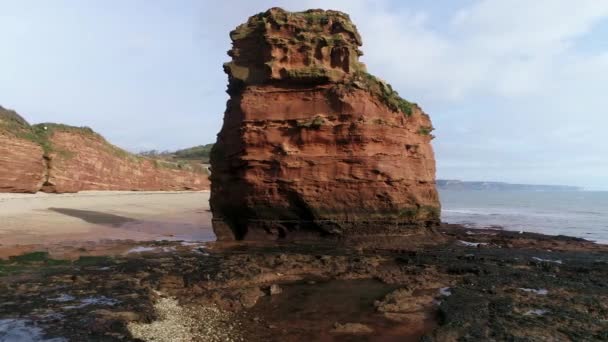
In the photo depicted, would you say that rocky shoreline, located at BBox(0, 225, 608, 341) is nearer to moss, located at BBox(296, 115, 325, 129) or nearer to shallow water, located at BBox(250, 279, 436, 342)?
shallow water, located at BBox(250, 279, 436, 342)

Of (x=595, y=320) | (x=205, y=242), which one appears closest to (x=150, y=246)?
(x=205, y=242)

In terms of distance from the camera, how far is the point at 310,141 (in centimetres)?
1689

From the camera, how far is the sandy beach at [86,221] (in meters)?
16.8

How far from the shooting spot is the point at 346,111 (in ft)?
55.4

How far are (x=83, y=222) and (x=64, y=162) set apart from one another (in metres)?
13.7

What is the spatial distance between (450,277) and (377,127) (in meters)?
7.22

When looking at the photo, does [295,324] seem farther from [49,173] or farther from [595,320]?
[49,173]

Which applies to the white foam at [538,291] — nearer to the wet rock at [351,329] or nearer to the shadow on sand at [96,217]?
the wet rock at [351,329]

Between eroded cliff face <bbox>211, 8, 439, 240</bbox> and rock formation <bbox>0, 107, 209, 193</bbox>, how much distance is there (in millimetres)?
16372

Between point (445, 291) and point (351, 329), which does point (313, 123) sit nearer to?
point (445, 291)

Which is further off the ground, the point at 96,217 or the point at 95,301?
the point at 96,217

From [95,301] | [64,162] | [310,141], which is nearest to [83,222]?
[310,141]

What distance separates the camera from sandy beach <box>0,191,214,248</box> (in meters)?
16.8

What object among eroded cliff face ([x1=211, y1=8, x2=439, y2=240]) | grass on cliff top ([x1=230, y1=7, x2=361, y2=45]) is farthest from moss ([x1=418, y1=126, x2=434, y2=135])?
grass on cliff top ([x1=230, y1=7, x2=361, y2=45])
